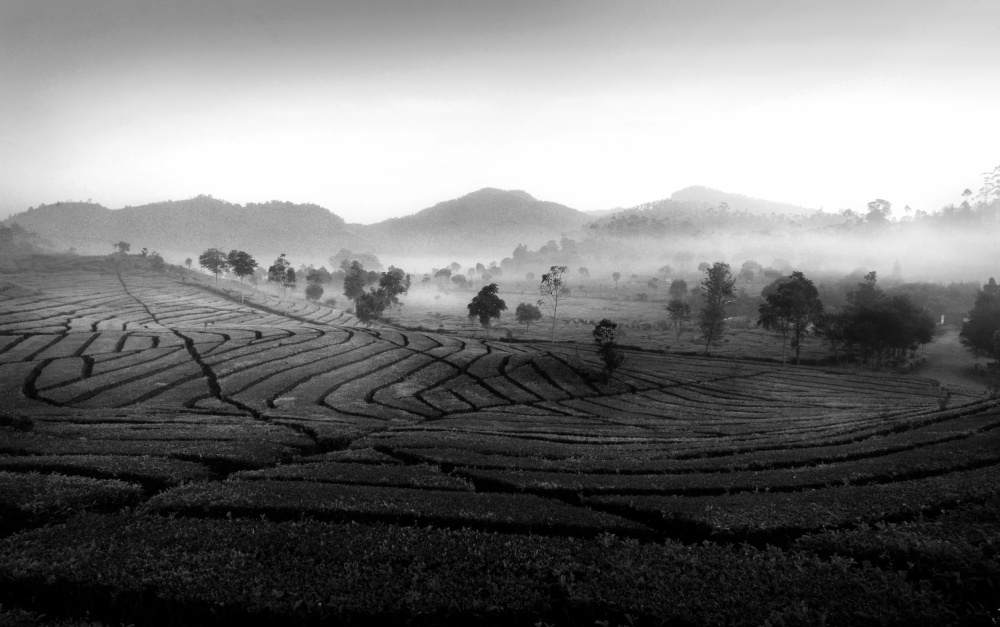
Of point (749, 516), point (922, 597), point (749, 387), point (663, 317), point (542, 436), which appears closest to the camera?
point (922, 597)

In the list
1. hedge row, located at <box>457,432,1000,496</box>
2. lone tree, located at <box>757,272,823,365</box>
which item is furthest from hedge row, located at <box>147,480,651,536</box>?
lone tree, located at <box>757,272,823,365</box>

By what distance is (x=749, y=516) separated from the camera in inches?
714

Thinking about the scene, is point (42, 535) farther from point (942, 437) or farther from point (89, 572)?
A: point (942, 437)

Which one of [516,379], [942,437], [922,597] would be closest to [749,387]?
[516,379]

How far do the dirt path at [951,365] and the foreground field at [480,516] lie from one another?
225 feet

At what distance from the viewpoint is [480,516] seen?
18422 mm

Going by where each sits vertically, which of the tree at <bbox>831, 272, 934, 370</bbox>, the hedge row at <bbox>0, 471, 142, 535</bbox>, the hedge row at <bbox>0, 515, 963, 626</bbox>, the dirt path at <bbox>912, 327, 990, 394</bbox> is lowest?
the dirt path at <bbox>912, 327, 990, 394</bbox>

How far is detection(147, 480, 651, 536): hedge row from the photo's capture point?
18031 mm

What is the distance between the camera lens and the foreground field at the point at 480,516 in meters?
12.8

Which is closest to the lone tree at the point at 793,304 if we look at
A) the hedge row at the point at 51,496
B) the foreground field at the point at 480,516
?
the foreground field at the point at 480,516

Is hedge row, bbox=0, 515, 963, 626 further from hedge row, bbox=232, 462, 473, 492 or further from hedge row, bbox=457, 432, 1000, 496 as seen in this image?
hedge row, bbox=457, 432, 1000, 496

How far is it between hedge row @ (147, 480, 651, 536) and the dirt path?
9776 centimetres

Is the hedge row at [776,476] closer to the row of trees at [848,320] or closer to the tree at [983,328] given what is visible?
the row of trees at [848,320]

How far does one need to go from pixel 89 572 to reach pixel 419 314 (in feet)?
552
